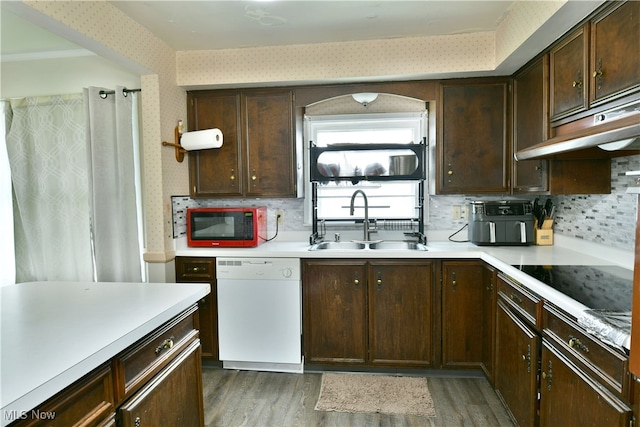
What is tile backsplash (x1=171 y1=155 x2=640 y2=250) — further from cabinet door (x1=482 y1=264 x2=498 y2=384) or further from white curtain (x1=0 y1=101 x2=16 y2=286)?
white curtain (x1=0 y1=101 x2=16 y2=286)

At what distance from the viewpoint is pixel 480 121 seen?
8.59ft

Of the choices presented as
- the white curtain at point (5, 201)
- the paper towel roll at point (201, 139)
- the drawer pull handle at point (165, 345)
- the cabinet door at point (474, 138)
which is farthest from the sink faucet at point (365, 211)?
the white curtain at point (5, 201)

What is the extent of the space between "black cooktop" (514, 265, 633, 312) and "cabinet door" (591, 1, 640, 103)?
2.68ft

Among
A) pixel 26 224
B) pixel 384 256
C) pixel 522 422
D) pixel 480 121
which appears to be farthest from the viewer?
pixel 26 224

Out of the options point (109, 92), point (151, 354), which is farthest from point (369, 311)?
point (109, 92)

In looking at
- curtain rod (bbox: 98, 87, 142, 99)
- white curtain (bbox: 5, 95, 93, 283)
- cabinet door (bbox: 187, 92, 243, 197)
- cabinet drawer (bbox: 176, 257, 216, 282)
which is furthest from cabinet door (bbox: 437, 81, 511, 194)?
white curtain (bbox: 5, 95, 93, 283)

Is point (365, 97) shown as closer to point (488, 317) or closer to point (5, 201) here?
point (488, 317)

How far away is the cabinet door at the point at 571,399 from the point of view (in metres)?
1.09

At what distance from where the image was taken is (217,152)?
2.86m

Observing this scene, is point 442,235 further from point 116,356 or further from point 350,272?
point 116,356

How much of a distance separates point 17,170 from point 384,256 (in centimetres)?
297

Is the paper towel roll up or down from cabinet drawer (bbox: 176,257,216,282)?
up

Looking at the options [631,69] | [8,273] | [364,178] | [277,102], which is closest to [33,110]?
[8,273]

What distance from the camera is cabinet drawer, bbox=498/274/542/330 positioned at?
5.24 feet
